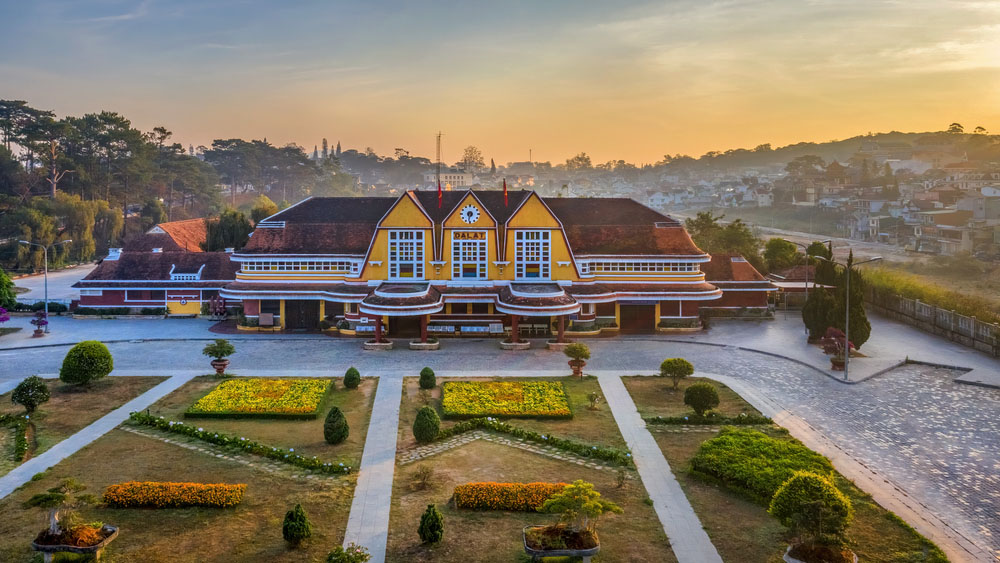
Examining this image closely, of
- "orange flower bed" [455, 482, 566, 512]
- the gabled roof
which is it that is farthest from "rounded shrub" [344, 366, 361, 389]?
the gabled roof

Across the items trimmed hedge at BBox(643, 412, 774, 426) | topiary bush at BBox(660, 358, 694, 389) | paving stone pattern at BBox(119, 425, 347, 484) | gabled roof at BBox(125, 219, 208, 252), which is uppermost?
gabled roof at BBox(125, 219, 208, 252)

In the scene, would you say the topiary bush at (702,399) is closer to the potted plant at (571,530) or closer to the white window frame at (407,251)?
the potted plant at (571,530)

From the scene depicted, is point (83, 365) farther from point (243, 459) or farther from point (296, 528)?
point (296, 528)

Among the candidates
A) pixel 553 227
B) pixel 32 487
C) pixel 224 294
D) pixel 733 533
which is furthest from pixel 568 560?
pixel 224 294

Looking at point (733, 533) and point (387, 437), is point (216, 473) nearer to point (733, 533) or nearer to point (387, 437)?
point (387, 437)

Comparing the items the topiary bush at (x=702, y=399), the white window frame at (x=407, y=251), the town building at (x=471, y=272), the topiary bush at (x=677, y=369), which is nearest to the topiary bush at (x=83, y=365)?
the town building at (x=471, y=272)

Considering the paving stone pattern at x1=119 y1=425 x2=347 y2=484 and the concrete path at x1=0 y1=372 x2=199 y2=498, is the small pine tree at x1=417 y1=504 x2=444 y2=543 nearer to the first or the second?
the paving stone pattern at x1=119 y1=425 x2=347 y2=484
